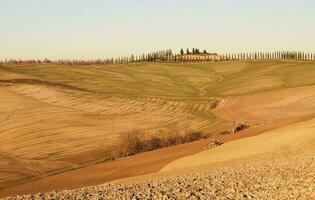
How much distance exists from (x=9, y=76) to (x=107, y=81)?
2059cm

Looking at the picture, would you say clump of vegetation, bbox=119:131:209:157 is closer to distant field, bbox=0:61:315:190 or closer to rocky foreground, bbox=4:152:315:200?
distant field, bbox=0:61:315:190

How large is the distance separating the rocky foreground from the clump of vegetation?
23406 millimetres

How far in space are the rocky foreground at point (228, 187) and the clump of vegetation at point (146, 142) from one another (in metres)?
23.4

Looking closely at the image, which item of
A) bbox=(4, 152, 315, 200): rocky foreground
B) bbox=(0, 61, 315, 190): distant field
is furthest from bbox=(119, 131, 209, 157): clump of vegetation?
bbox=(4, 152, 315, 200): rocky foreground

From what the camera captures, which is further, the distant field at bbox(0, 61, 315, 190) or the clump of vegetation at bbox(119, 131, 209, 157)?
the clump of vegetation at bbox(119, 131, 209, 157)

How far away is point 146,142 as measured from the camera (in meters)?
50.9

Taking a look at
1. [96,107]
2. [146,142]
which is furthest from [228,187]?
[96,107]

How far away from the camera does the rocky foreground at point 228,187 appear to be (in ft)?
64.8

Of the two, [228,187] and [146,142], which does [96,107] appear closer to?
[146,142]

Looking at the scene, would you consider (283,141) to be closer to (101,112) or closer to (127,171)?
(127,171)

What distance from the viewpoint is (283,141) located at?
35844 mm

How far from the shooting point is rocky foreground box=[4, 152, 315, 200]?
64.8 ft

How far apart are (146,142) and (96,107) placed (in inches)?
910

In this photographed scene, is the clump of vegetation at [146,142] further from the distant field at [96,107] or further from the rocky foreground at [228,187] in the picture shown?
the rocky foreground at [228,187]
